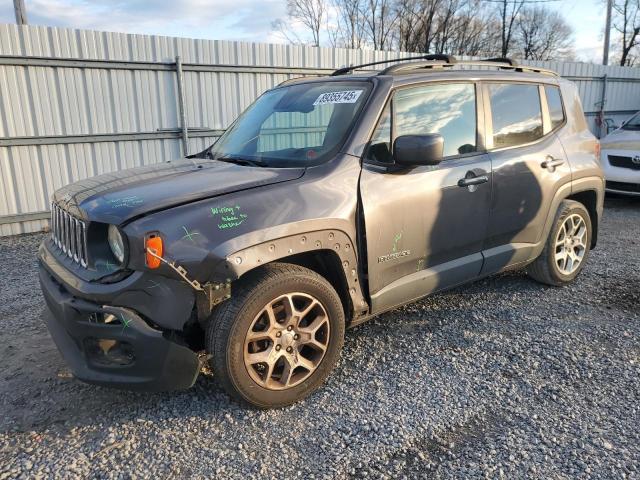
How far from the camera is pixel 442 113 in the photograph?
359 cm

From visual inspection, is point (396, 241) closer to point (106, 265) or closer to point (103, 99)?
point (106, 265)

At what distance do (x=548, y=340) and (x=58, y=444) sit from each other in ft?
10.7

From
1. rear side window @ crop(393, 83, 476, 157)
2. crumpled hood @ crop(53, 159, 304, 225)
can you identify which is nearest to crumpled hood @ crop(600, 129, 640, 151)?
rear side window @ crop(393, 83, 476, 157)

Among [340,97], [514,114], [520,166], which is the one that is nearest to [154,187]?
[340,97]

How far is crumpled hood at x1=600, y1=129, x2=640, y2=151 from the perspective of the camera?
28.1 feet

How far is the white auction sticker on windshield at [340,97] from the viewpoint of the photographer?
10.9 feet

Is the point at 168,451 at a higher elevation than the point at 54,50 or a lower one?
lower

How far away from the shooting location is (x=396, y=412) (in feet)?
9.34

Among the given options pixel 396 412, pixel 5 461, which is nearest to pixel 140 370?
pixel 5 461

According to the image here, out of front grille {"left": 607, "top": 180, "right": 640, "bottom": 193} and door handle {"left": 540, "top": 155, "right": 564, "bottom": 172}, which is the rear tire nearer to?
door handle {"left": 540, "top": 155, "right": 564, "bottom": 172}

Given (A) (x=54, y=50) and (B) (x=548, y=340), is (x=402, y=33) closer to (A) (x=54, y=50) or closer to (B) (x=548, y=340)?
(A) (x=54, y=50)

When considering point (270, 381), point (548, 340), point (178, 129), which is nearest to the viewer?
point (270, 381)

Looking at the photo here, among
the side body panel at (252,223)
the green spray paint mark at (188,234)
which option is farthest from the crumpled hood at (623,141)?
the green spray paint mark at (188,234)

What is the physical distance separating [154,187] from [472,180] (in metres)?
2.19
